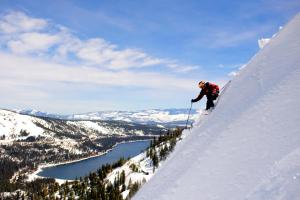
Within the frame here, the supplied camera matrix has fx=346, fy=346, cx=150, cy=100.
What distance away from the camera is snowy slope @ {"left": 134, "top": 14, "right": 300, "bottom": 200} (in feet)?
33.0

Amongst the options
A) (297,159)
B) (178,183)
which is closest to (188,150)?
(178,183)

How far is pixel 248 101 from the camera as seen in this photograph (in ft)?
50.0

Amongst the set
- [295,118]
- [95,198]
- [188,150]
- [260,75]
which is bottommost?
[95,198]

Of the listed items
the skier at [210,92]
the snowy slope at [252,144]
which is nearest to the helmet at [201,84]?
the skier at [210,92]

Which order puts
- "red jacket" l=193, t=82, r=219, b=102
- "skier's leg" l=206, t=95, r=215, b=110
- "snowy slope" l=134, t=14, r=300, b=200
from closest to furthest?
"snowy slope" l=134, t=14, r=300, b=200, "skier's leg" l=206, t=95, r=215, b=110, "red jacket" l=193, t=82, r=219, b=102

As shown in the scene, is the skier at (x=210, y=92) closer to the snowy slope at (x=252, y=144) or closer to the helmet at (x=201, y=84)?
the helmet at (x=201, y=84)

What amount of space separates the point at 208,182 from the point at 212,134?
3.64m

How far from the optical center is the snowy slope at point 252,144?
33.0 feet

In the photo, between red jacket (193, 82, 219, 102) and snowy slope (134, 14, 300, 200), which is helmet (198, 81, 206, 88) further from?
snowy slope (134, 14, 300, 200)

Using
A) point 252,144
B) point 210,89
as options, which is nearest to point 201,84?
point 210,89

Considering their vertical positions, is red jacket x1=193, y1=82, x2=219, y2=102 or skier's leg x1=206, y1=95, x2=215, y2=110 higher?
red jacket x1=193, y1=82, x2=219, y2=102

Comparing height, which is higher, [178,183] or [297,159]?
[297,159]

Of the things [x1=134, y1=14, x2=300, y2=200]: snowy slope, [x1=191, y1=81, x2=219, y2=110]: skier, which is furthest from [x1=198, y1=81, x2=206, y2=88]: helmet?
[x1=134, y1=14, x2=300, y2=200]: snowy slope

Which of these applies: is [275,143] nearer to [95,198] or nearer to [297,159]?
[297,159]
